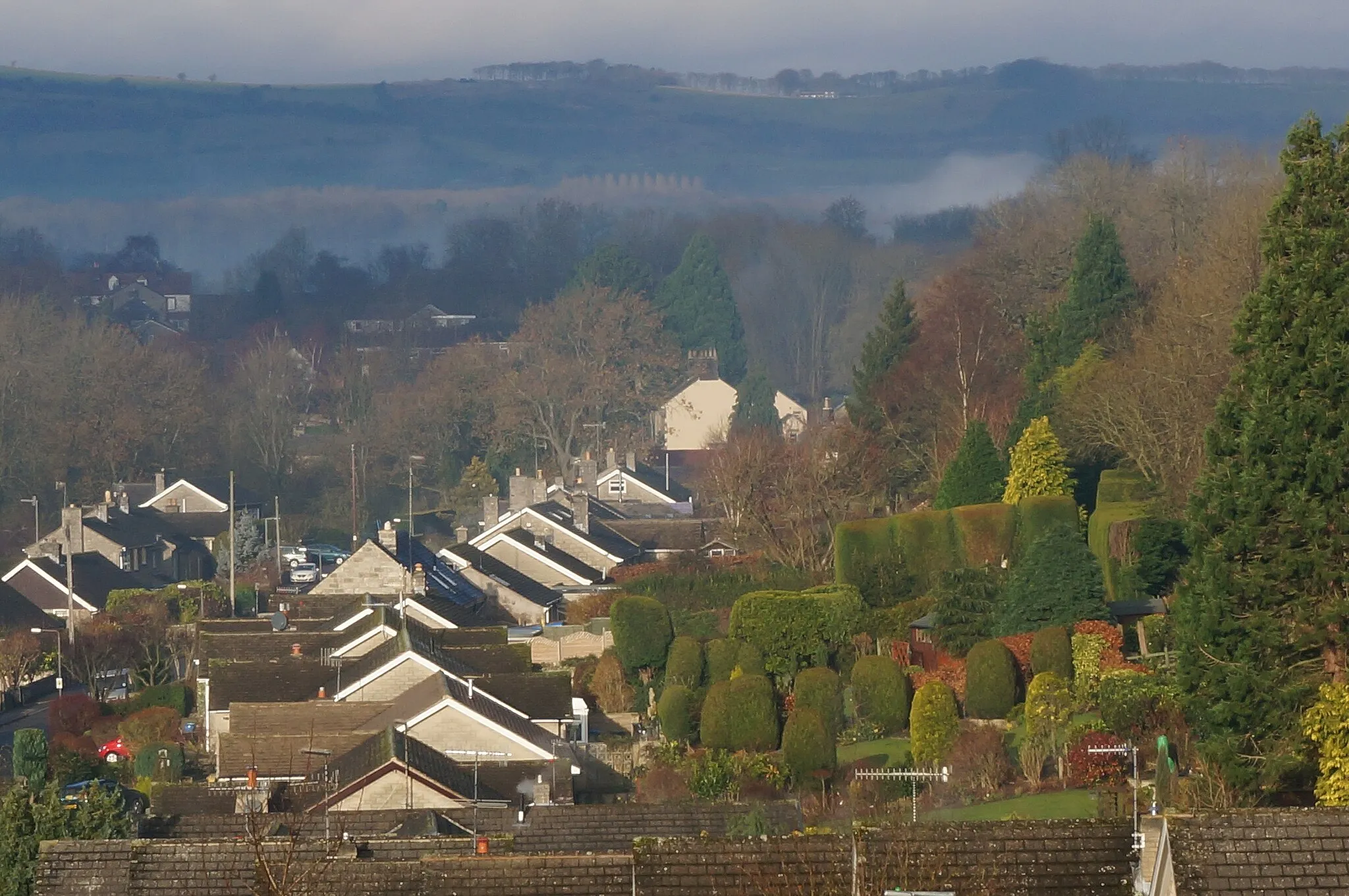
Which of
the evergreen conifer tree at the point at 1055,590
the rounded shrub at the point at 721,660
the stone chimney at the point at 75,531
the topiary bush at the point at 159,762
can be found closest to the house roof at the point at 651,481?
the stone chimney at the point at 75,531

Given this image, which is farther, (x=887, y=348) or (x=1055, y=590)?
(x=887, y=348)

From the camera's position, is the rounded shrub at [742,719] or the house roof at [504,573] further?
the house roof at [504,573]

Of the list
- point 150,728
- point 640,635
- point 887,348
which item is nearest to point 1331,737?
point 640,635

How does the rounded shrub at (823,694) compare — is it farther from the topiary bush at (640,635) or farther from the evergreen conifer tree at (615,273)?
the evergreen conifer tree at (615,273)

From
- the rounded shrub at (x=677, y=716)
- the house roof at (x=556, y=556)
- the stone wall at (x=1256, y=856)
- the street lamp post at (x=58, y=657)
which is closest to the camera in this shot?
the stone wall at (x=1256, y=856)

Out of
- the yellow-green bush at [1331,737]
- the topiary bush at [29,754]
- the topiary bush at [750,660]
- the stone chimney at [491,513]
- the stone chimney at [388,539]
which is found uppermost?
the yellow-green bush at [1331,737]

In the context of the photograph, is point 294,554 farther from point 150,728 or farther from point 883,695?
point 883,695

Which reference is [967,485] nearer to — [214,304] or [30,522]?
[30,522]

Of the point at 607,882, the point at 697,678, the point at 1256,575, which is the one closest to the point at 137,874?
the point at 607,882

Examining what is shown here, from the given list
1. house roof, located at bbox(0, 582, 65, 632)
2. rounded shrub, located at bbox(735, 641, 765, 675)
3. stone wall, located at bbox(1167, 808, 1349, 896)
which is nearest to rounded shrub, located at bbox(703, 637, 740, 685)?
rounded shrub, located at bbox(735, 641, 765, 675)
